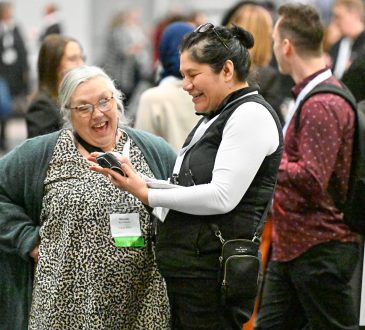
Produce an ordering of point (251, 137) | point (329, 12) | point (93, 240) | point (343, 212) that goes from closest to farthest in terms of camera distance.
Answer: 1. point (251, 137)
2. point (93, 240)
3. point (343, 212)
4. point (329, 12)

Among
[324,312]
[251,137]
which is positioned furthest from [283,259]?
[251,137]

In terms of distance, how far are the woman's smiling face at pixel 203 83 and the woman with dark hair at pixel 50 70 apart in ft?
6.48

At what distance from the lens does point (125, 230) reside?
3875mm

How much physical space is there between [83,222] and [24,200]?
1.15 ft

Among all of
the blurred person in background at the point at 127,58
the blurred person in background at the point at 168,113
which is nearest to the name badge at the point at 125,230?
the blurred person in background at the point at 168,113

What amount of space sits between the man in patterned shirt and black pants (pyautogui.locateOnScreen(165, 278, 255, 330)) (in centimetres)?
80

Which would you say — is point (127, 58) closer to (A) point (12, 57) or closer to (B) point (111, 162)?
(A) point (12, 57)

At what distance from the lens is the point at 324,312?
4449 millimetres

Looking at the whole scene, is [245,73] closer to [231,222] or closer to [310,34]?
[231,222]

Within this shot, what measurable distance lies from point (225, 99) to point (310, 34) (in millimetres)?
1173

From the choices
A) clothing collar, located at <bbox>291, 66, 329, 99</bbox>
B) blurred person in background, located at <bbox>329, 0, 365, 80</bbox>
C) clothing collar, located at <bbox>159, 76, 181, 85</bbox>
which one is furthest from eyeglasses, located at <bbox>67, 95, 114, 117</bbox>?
blurred person in background, located at <bbox>329, 0, 365, 80</bbox>

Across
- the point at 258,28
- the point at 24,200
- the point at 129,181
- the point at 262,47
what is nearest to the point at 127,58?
the point at 258,28

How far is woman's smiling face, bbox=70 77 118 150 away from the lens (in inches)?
157

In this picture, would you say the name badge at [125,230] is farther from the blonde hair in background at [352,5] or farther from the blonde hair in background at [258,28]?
the blonde hair in background at [352,5]
